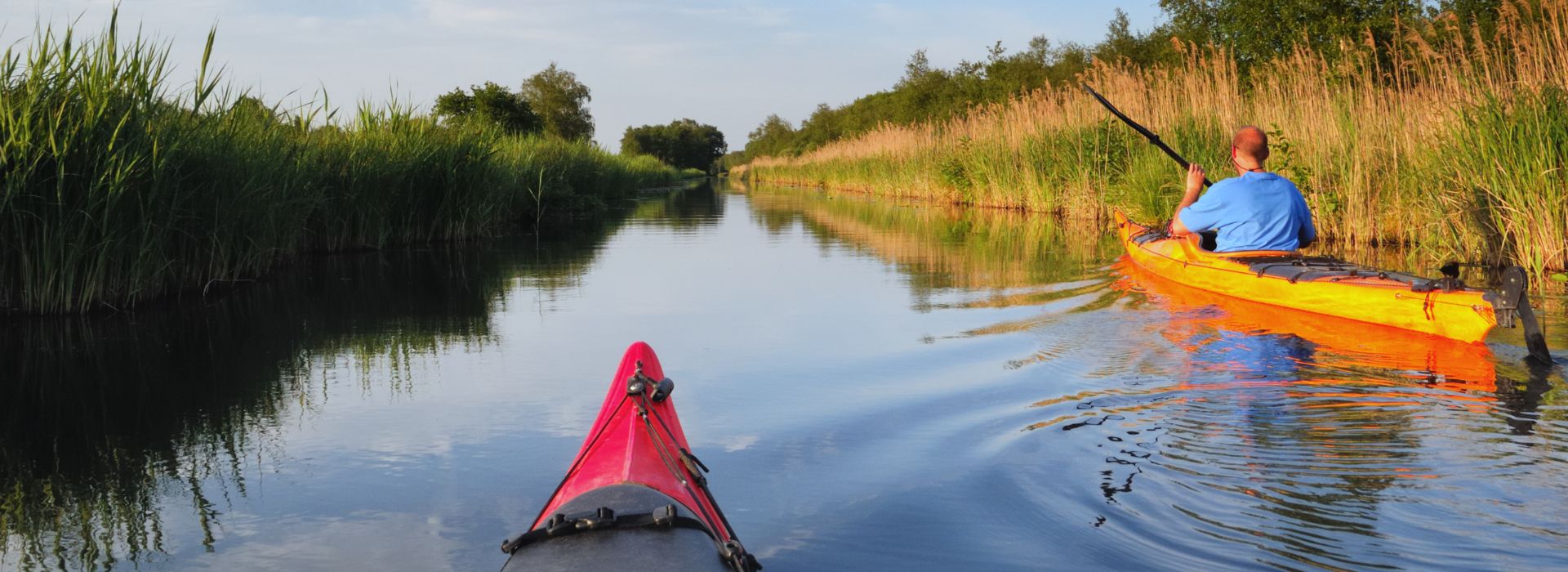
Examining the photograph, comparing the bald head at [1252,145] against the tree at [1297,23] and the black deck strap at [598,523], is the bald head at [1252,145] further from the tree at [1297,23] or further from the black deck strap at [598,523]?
the tree at [1297,23]

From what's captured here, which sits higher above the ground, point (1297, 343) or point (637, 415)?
point (637, 415)

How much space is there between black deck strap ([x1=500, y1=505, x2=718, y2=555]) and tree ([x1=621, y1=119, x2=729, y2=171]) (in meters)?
91.9

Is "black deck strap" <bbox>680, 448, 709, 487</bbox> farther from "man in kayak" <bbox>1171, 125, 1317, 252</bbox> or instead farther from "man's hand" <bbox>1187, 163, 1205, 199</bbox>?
"man's hand" <bbox>1187, 163, 1205, 199</bbox>

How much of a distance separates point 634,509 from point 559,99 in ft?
194

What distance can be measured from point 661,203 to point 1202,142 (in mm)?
21945

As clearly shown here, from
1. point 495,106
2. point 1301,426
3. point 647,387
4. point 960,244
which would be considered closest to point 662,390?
point 647,387

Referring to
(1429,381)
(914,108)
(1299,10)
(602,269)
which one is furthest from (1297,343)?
(914,108)

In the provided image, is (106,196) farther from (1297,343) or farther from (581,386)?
(1297,343)

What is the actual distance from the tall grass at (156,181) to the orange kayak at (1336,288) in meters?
7.83

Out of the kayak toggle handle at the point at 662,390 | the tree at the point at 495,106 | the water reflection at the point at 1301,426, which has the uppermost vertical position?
the tree at the point at 495,106

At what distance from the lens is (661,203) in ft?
114

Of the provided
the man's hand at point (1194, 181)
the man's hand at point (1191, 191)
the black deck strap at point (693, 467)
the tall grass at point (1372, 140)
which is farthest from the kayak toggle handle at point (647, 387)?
the tall grass at point (1372, 140)

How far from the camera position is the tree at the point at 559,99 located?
192 feet

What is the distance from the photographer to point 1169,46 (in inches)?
1629
